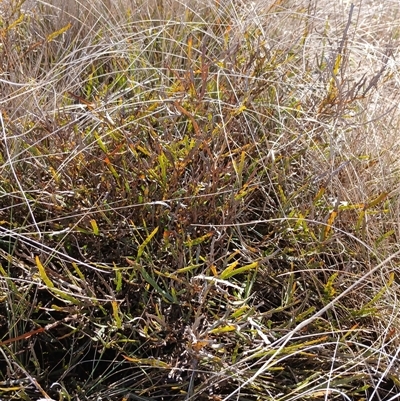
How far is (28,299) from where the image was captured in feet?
3.77

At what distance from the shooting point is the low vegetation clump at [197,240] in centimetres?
110

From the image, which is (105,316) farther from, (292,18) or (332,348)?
(292,18)

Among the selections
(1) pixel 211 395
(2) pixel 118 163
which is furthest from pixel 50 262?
(1) pixel 211 395

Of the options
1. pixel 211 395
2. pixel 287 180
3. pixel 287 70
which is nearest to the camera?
pixel 211 395

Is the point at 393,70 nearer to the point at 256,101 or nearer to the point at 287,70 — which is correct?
the point at 287,70

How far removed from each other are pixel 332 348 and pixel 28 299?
55 centimetres

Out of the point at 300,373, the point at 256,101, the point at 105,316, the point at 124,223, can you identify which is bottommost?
the point at 300,373

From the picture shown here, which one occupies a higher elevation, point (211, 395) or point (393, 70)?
point (393, 70)

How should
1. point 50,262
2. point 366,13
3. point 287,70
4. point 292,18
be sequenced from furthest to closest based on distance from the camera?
point 366,13
point 292,18
point 287,70
point 50,262

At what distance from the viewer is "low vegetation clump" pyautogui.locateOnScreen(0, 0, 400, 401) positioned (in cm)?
110

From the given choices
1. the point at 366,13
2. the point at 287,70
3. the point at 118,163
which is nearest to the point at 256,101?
the point at 287,70

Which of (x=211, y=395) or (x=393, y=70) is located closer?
(x=211, y=395)

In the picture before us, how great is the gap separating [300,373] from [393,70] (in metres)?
0.79

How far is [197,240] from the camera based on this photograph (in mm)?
1162
